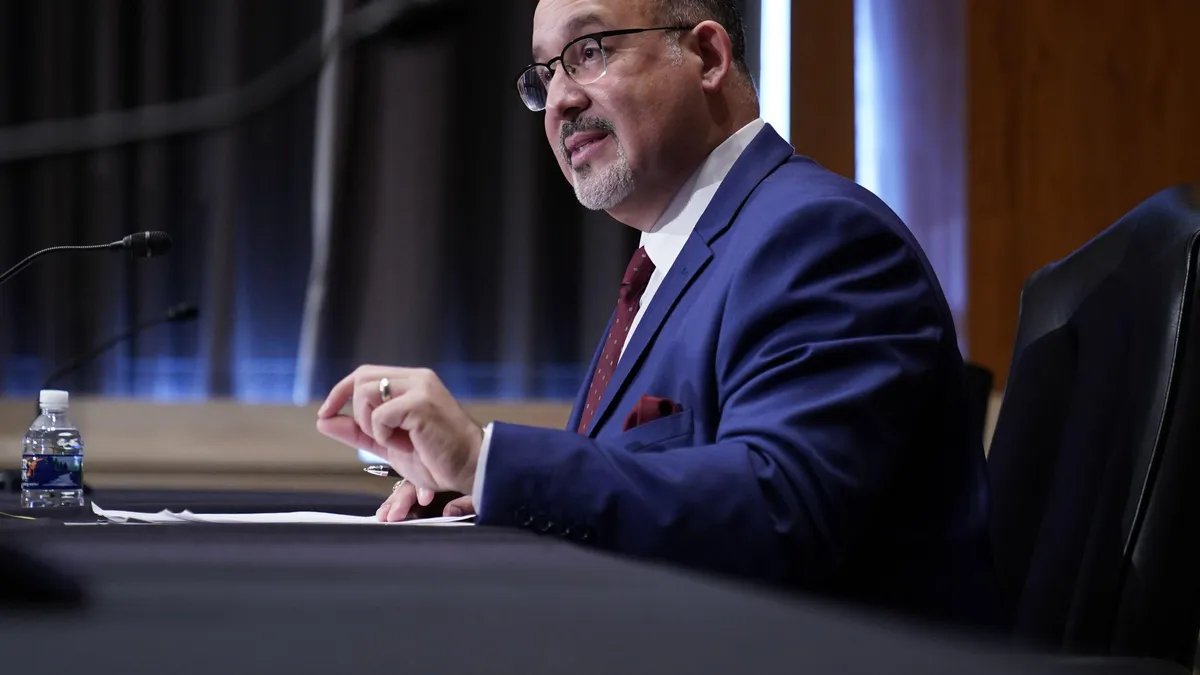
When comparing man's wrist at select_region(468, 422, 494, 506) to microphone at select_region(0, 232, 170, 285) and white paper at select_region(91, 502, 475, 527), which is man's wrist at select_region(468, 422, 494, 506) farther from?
microphone at select_region(0, 232, 170, 285)

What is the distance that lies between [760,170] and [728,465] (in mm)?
497

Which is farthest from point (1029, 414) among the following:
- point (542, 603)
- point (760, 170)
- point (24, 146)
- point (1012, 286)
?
point (24, 146)

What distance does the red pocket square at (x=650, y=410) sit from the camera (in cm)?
104

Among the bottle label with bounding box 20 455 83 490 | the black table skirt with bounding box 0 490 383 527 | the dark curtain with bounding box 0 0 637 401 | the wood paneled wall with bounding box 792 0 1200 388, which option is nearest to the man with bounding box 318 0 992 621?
the black table skirt with bounding box 0 490 383 527

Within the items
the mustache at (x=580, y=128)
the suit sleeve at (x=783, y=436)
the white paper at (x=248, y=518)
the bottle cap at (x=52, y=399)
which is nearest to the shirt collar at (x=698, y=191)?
the mustache at (x=580, y=128)

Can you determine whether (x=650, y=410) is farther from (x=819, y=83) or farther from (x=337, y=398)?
(x=819, y=83)

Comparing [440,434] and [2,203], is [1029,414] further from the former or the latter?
[2,203]

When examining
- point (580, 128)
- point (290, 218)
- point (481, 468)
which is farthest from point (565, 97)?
point (290, 218)

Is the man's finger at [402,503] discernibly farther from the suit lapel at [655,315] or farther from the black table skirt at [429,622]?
the black table skirt at [429,622]

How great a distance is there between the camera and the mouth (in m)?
1.43

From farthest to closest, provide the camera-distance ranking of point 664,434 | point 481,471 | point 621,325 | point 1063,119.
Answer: point 1063,119, point 621,325, point 664,434, point 481,471

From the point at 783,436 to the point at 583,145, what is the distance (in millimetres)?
708

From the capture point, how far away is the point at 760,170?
1.23 m

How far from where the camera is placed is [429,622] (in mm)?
441
